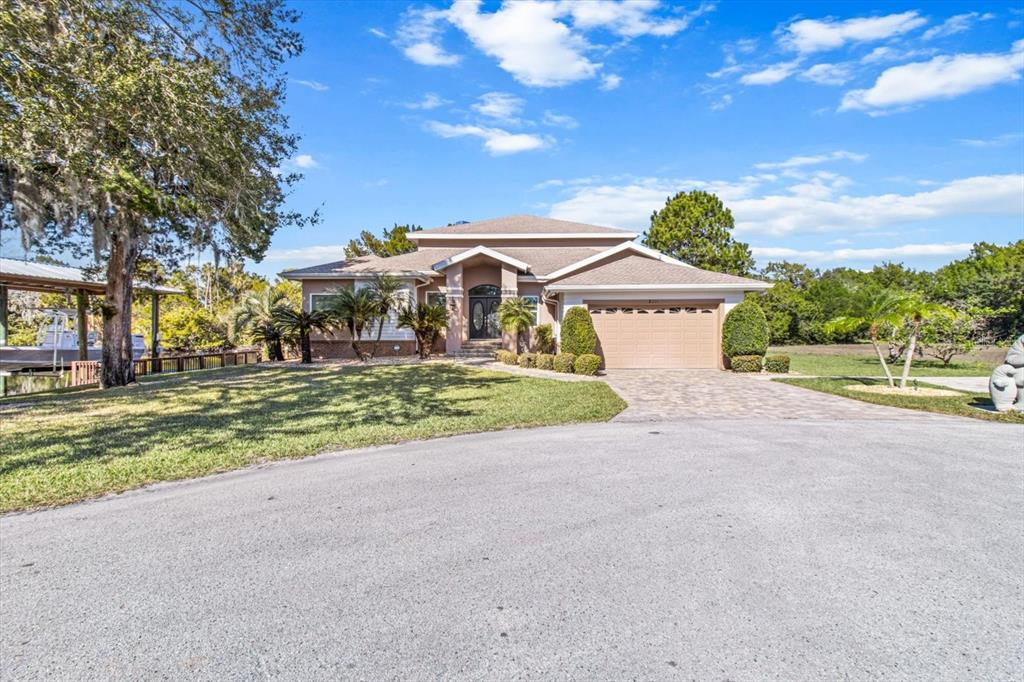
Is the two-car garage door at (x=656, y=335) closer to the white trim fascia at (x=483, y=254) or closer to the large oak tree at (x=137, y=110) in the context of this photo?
the white trim fascia at (x=483, y=254)

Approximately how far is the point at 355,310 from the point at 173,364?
20.6ft

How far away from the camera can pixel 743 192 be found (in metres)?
28.0

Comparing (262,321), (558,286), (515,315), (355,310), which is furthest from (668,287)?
(262,321)

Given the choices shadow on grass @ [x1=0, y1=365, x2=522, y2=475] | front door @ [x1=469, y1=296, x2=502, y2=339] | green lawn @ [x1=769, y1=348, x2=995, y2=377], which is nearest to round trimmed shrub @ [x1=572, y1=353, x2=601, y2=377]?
shadow on grass @ [x1=0, y1=365, x2=522, y2=475]

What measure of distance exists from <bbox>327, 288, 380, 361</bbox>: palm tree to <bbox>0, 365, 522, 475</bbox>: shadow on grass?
358 cm

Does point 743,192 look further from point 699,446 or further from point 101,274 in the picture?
point 101,274

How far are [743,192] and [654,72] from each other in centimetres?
1426

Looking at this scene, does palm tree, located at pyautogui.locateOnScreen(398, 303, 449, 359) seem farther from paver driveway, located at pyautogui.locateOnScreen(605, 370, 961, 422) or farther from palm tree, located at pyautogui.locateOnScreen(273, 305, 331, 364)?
paver driveway, located at pyautogui.locateOnScreen(605, 370, 961, 422)

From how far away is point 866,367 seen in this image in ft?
57.1

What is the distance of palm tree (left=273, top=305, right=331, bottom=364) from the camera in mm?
18656

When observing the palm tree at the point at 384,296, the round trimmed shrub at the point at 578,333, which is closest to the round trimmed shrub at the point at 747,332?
the round trimmed shrub at the point at 578,333

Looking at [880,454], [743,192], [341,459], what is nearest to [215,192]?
[341,459]

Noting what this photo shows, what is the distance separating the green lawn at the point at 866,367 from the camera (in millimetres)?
15344

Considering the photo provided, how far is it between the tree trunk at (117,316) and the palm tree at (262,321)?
5.44m
